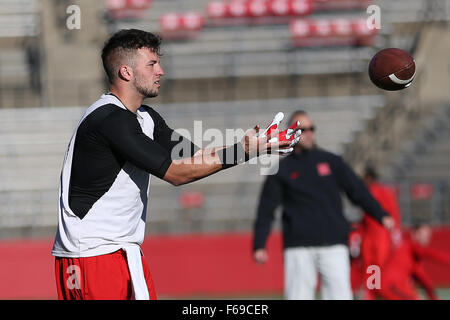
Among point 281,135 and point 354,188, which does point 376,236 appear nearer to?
point 354,188

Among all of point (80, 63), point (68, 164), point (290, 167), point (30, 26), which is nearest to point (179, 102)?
point (80, 63)

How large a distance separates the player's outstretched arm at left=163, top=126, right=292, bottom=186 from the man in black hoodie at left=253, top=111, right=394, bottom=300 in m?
3.23

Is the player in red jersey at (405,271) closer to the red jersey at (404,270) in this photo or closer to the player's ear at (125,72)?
the red jersey at (404,270)

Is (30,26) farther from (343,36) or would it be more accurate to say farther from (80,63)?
(343,36)

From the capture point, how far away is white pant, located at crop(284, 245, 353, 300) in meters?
7.32

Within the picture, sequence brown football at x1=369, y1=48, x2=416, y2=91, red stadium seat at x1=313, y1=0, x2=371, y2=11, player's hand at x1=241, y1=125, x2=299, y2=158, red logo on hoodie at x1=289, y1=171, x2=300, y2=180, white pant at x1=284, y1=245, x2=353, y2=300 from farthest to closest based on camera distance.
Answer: red stadium seat at x1=313, y1=0, x2=371, y2=11, red logo on hoodie at x1=289, y1=171, x2=300, y2=180, white pant at x1=284, y1=245, x2=353, y2=300, brown football at x1=369, y1=48, x2=416, y2=91, player's hand at x1=241, y1=125, x2=299, y2=158

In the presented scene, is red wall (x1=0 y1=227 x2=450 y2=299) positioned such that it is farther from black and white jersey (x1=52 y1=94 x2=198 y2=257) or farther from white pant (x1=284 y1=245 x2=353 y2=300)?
black and white jersey (x1=52 y1=94 x2=198 y2=257)

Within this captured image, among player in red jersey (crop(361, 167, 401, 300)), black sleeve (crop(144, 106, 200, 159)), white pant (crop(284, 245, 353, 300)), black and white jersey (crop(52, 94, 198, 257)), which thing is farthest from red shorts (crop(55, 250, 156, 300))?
player in red jersey (crop(361, 167, 401, 300))

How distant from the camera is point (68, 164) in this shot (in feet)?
A: 14.3

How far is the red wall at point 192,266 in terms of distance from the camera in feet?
42.1

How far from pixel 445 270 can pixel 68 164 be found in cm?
988

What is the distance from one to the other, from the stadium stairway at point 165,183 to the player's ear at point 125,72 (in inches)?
389

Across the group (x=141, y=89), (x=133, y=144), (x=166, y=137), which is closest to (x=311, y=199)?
(x=166, y=137)

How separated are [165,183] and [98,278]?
39.1 feet
